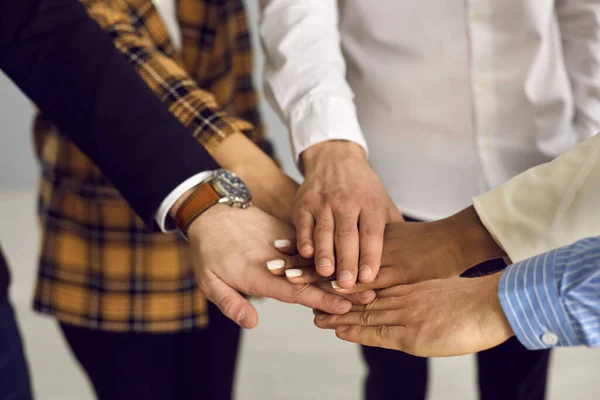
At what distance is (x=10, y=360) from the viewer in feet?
2.63

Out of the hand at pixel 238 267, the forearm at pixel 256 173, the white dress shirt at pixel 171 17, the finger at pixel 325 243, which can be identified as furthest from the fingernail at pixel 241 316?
the white dress shirt at pixel 171 17

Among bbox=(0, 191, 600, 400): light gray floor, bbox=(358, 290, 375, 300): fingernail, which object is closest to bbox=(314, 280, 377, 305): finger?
bbox=(358, 290, 375, 300): fingernail

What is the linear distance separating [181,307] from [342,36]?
49cm

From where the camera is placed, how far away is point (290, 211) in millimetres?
917

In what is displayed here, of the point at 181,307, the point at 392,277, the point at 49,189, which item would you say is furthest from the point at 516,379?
the point at 49,189

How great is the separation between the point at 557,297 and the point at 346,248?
0.28 m

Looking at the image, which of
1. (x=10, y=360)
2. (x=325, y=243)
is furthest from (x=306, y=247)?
(x=10, y=360)

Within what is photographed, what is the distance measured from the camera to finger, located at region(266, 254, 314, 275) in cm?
79

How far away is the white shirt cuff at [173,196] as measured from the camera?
0.82m

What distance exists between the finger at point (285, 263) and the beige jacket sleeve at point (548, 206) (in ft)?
0.73

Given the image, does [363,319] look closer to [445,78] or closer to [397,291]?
[397,291]

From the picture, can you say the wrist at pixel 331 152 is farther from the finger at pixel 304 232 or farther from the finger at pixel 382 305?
the finger at pixel 382 305

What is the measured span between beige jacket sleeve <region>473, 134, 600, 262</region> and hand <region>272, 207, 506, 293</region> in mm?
24

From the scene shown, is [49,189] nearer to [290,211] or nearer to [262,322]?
[290,211]
